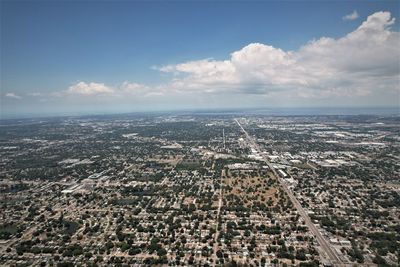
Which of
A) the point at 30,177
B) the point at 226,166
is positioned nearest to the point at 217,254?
the point at 226,166

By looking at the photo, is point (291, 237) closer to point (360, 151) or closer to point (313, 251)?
point (313, 251)

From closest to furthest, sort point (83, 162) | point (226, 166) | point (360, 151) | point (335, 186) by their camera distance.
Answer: point (335, 186) < point (226, 166) < point (83, 162) < point (360, 151)

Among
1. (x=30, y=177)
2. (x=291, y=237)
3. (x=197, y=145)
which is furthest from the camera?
(x=197, y=145)

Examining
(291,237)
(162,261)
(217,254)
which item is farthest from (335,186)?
(162,261)

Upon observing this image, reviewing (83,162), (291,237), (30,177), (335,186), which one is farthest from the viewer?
(83,162)

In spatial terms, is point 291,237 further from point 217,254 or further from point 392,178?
point 392,178

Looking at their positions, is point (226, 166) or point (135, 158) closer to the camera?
point (226, 166)

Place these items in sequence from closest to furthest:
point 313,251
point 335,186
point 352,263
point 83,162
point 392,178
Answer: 1. point 352,263
2. point 313,251
3. point 335,186
4. point 392,178
5. point 83,162

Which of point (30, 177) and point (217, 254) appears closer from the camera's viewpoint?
point (217, 254)
